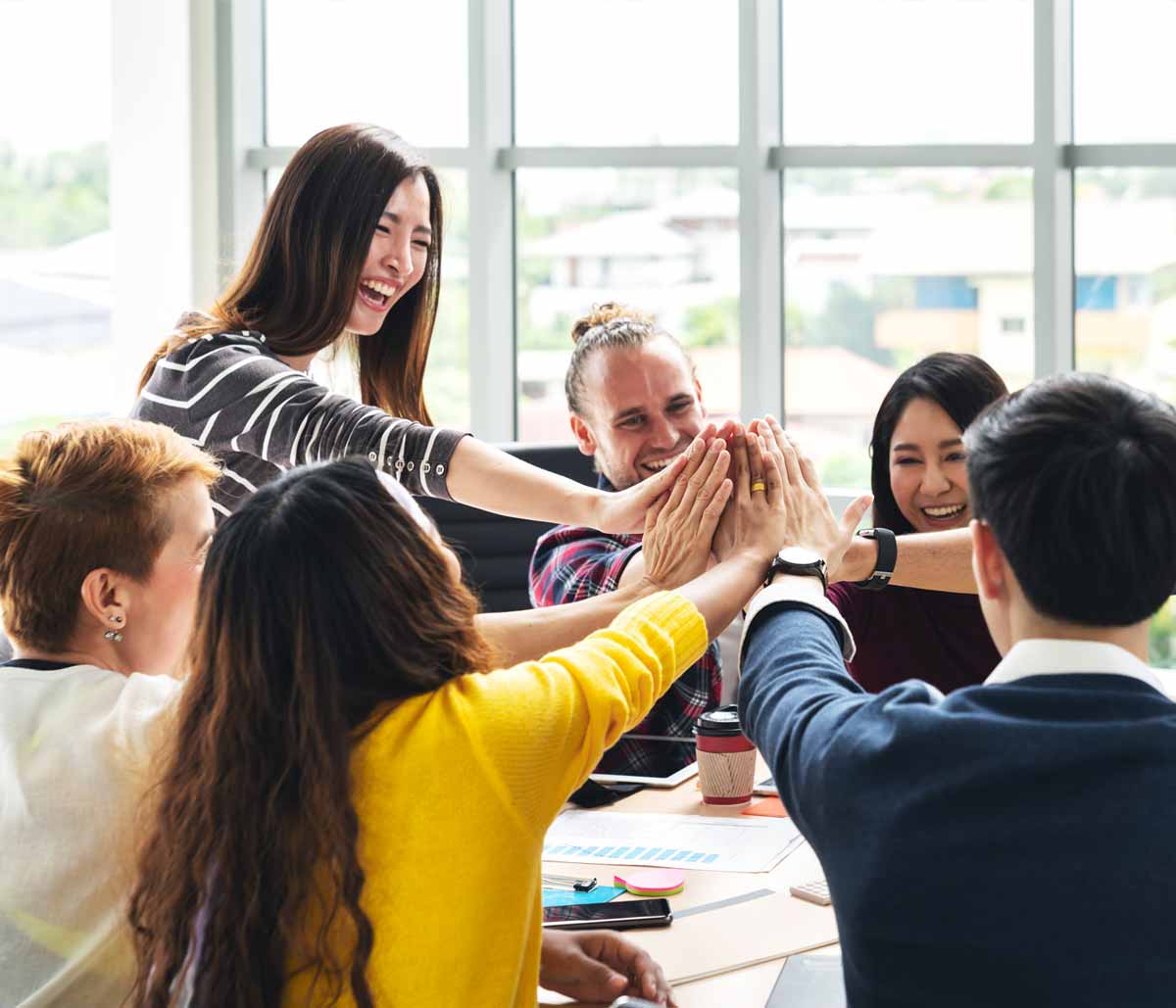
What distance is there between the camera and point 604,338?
2.72 m

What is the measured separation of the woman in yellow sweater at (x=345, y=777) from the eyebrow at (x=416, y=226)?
1135 mm

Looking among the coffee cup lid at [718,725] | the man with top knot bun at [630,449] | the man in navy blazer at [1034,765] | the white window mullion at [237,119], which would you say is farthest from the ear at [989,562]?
the white window mullion at [237,119]

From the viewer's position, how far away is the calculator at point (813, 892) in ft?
5.63

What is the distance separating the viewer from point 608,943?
150 cm

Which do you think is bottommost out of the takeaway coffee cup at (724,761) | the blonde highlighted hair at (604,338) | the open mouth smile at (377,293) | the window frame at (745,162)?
the takeaway coffee cup at (724,761)

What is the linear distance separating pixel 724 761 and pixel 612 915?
0.49 m

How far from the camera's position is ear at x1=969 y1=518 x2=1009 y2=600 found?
117cm

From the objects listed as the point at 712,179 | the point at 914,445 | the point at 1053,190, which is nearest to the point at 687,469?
the point at 914,445

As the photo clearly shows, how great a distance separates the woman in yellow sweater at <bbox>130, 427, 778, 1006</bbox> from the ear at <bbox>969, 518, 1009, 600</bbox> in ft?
1.22

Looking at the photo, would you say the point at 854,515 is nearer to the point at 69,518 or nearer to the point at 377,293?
the point at 377,293

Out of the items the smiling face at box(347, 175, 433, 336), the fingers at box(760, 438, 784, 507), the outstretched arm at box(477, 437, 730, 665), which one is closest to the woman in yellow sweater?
the outstretched arm at box(477, 437, 730, 665)

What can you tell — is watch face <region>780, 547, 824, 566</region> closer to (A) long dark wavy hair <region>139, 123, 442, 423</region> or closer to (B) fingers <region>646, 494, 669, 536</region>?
(B) fingers <region>646, 494, 669, 536</region>

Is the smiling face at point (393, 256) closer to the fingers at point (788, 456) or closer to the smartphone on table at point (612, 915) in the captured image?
the fingers at point (788, 456)

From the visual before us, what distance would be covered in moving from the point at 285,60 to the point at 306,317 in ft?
9.24
